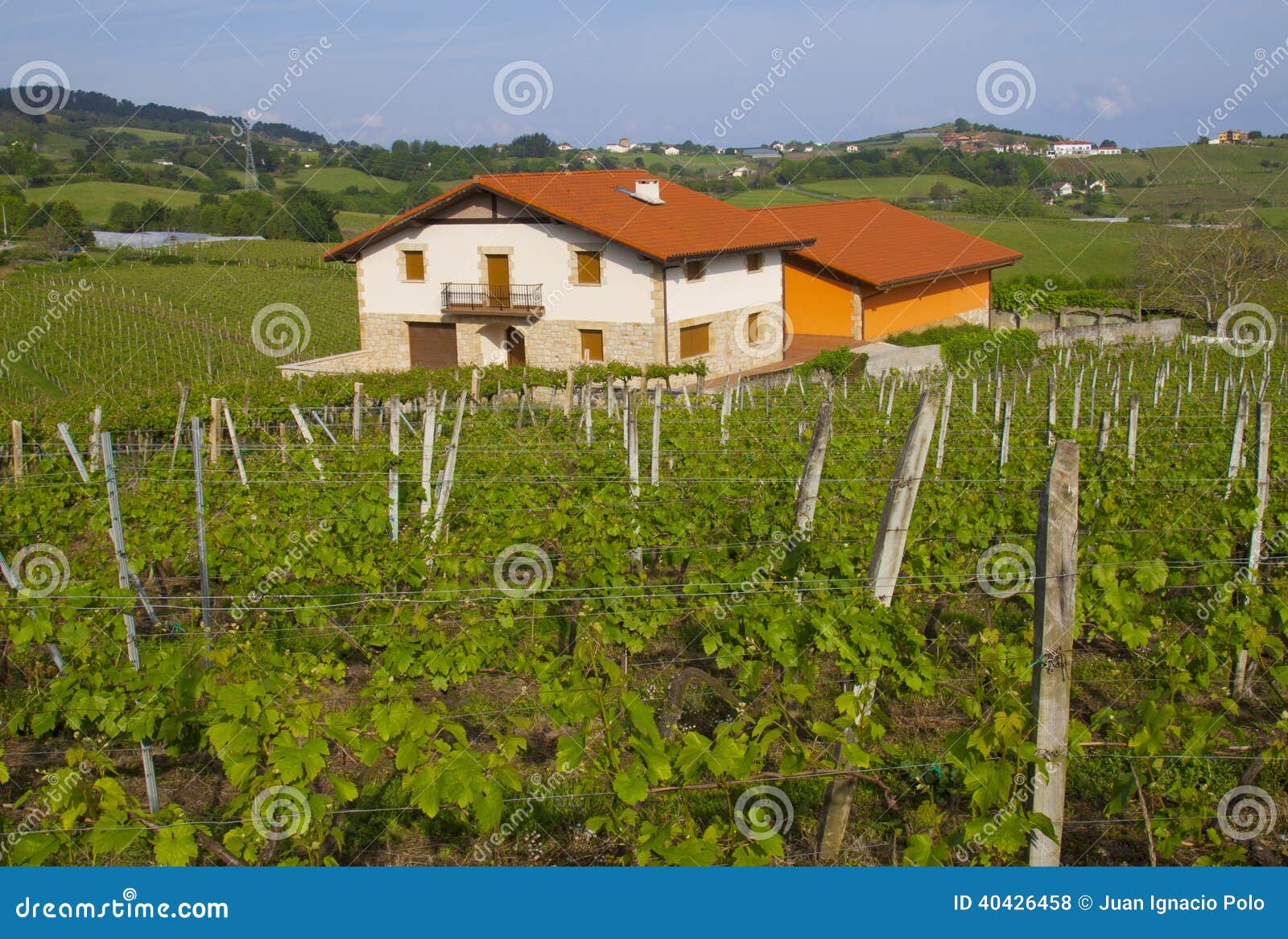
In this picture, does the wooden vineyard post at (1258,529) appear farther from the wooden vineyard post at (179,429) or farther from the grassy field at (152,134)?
the grassy field at (152,134)

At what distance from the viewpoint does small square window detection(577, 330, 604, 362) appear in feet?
81.8

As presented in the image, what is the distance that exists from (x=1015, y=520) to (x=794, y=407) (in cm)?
933

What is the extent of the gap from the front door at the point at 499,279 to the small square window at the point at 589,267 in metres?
1.87

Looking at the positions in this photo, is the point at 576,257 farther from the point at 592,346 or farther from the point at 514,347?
the point at 514,347

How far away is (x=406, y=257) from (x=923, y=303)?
1489 cm

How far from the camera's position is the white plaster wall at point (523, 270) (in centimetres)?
2408

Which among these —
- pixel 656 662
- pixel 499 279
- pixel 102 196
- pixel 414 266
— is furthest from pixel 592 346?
pixel 102 196

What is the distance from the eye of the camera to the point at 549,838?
163 inches

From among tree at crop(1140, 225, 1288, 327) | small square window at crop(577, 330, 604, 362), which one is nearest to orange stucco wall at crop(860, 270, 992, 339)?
small square window at crop(577, 330, 604, 362)

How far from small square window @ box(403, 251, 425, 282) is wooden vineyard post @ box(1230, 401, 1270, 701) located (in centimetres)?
2224

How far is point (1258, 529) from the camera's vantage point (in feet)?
20.2

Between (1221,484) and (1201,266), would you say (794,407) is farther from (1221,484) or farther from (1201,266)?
(1201,266)

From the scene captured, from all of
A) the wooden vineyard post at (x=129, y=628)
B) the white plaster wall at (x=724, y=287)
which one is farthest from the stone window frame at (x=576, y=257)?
the wooden vineyard post at (x=129, y=628)

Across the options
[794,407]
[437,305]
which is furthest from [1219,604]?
[437,305]
